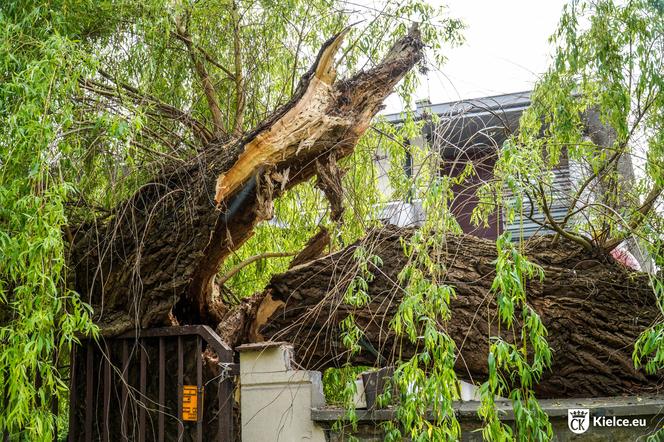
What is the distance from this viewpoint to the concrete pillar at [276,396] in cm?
424

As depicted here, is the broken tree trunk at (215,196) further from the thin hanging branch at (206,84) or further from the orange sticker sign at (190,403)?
the thin hanging branch at (206,84)

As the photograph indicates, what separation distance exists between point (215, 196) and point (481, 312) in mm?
1965

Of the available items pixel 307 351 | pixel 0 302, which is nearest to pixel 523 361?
pixel 307 351

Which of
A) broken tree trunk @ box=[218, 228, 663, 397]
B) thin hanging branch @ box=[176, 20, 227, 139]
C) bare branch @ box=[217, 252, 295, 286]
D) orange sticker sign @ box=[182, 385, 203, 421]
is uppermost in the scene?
thin hanging branch @ box=[176, 20, 227, 139]

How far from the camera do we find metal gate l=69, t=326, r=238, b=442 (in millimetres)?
4492

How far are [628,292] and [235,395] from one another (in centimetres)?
276

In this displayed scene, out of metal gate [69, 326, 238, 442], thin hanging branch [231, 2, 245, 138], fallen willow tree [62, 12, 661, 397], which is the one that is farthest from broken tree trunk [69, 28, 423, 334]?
thin hanging branch [231, 2, 245, 138]

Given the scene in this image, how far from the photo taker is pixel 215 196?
4.46 m

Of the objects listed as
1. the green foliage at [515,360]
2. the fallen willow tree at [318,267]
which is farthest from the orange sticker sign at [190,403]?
the green foliage at [515,360]

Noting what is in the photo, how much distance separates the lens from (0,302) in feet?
14.4

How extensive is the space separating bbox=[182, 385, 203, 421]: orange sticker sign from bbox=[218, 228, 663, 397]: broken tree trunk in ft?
2.19

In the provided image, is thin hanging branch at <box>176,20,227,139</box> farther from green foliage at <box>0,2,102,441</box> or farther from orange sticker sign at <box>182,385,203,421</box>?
orange sticker sign at <box>182,385,203,421</box>

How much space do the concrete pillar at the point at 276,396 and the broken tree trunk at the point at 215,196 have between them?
0.80 meters

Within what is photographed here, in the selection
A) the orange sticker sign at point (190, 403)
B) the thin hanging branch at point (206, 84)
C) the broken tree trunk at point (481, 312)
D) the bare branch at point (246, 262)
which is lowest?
the orange sticker sign at point (190, 403)
